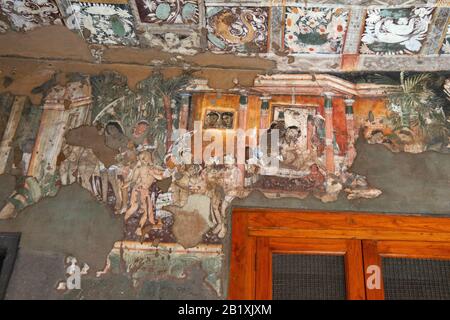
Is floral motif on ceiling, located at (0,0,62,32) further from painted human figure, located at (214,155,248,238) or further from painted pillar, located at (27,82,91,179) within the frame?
painted human figure, located at (214,155,248,238)

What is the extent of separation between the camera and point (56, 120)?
4.10m

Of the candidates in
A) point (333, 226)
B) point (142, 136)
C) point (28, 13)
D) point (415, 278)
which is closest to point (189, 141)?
point (142, 136)

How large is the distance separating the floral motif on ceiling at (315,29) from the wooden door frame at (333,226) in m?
1.31

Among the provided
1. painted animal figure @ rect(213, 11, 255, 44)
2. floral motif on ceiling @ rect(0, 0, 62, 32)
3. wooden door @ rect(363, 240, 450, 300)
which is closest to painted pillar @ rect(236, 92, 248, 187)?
painted animal figure @ rect(213, 11, 255, 44)

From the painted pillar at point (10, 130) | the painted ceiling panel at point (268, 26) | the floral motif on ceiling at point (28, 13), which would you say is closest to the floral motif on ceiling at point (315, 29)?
the painted ceiling panel at point (268, 26)

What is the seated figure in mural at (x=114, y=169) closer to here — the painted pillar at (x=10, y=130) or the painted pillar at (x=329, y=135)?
the painted pillar at (x=10, y=130)

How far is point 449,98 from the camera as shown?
13.8ft

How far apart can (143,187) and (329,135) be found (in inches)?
56.9

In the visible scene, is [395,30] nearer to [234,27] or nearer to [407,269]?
[234,27]

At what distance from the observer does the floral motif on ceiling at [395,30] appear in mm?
3885
